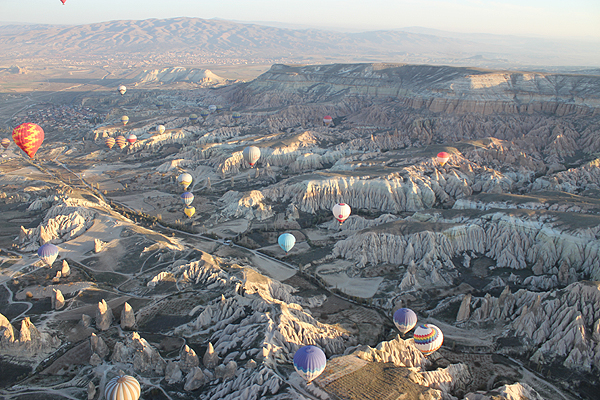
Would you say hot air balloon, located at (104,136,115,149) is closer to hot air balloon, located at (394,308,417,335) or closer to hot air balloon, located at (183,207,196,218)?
hot air balloon, located at (183,207,196,218)

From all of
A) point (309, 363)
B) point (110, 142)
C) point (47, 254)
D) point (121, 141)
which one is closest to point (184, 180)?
point (47, 254)

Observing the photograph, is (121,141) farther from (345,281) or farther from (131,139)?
(345,281)

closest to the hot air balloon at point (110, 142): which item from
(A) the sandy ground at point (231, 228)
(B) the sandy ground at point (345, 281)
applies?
(A) the sandy ground at point (231, 228)

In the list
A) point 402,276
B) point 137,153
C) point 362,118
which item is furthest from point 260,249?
point 362,118

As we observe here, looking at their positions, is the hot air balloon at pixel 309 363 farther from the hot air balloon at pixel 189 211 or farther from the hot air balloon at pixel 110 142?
the hot air balloon at pixel 110 142

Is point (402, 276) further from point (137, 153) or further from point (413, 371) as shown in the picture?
point (137, 153)
